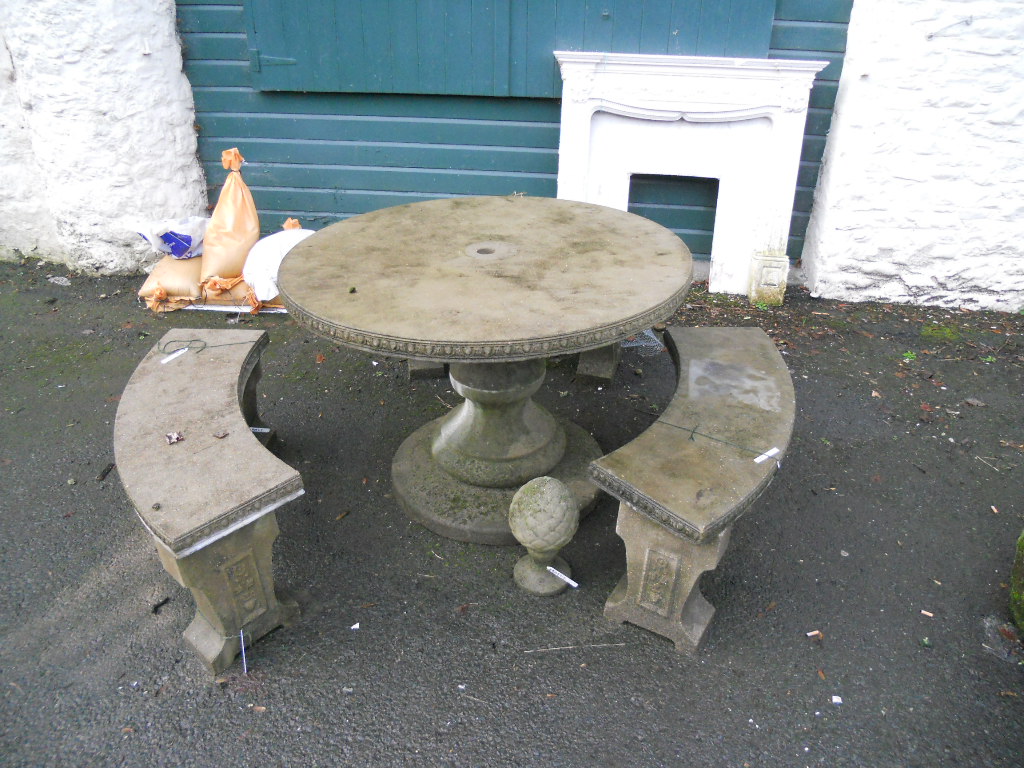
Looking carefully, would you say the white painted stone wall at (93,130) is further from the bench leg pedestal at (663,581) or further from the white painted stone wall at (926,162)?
the white painted stone wall at (926,162)

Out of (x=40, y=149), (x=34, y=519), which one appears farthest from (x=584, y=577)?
(x=40, y=149)

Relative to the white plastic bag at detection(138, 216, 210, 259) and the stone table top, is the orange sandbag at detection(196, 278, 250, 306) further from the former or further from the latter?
the stone table top

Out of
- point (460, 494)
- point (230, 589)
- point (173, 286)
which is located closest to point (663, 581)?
point (460, 494)

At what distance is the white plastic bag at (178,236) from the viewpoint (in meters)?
5.25

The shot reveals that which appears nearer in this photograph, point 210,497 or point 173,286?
point 210,497

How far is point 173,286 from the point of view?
5.32 m

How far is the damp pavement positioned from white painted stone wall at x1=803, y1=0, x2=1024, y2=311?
1.24m

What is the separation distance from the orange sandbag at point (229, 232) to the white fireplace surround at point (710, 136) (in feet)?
7.66

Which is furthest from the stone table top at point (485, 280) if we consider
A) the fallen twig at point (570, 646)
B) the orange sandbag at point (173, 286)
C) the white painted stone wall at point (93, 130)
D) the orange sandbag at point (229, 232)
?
the white painted stone wall at point (93, 130)

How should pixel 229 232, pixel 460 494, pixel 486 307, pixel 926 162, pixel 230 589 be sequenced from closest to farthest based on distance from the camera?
1. pixel 230 589
2. pixel 486 307
3. pixel 460 494
4. pixel 926 162
5. pixel 229 232

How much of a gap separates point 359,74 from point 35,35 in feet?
7.38

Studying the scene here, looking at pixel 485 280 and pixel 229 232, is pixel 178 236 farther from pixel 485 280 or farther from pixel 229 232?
pixel 485 280

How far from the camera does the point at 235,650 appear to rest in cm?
266

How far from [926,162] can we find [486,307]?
12.7 feet
